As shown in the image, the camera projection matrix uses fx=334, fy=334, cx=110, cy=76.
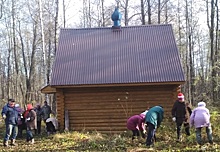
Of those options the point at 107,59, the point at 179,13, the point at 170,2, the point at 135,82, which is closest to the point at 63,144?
the point at 135,82

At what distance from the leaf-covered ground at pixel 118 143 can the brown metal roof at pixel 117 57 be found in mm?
2393

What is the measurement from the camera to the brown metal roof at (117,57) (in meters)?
15.4

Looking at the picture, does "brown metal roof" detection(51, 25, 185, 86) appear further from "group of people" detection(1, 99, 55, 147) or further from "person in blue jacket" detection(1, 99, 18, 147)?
"person in blue jacket" detection(1, 99, 18, 147)

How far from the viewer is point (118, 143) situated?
1173cm

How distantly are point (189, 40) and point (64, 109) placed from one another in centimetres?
2158

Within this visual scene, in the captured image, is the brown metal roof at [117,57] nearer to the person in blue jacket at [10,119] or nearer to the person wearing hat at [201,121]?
the person in blue jacket at [10,119]

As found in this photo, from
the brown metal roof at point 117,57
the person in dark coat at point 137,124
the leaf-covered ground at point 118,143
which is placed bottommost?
the leaf-covered ground at point 118,143

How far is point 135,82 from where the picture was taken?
15.0m

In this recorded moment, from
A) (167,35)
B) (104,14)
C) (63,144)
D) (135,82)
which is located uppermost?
(104,14)

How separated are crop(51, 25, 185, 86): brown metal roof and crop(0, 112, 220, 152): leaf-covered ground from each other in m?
2.39

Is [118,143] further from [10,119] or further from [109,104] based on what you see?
[10,119]

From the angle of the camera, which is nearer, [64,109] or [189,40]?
[64,109]

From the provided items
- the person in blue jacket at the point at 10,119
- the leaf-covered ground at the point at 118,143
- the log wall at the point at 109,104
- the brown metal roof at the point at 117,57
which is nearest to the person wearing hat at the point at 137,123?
the leaf-covered ground at the point at 118,143

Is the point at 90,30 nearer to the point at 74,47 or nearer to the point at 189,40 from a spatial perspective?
the point at 74,47
